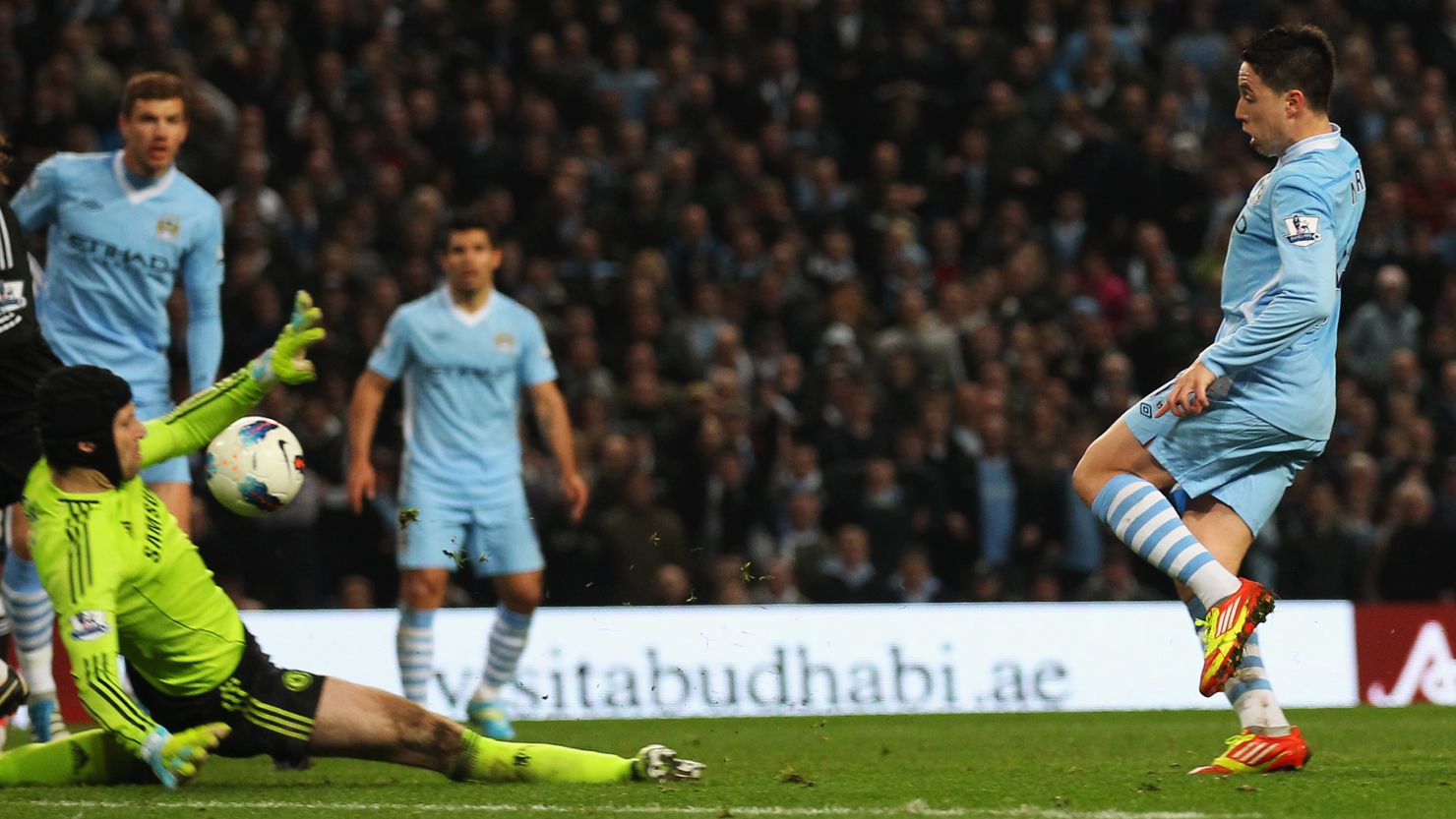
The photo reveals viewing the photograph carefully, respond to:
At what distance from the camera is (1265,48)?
6.22 metres

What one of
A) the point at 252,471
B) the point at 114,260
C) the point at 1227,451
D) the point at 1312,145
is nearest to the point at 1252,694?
the point at 1227,451

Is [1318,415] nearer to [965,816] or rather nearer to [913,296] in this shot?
[965,816]

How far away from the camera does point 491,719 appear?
888 centimetres

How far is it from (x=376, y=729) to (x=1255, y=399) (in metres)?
2.73

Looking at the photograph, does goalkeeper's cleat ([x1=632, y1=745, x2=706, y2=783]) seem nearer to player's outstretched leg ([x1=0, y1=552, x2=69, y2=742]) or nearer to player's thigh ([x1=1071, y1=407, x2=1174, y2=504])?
player's thigh ([x1=1071, y1=407, x2=1174, y2=504])

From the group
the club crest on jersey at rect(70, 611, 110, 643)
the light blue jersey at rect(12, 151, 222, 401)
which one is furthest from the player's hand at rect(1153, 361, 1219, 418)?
the light blue jersey at rect(12, 151, 222, 401)

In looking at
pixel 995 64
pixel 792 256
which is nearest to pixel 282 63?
pixel 792 256

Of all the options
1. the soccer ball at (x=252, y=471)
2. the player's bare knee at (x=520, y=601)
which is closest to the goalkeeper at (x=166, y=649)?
the soccer ball at (x=252, y=471)

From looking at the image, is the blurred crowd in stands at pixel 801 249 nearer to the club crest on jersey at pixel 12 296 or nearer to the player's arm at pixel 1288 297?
the club crest on jersey at pixel 12 296

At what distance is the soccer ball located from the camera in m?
6.62

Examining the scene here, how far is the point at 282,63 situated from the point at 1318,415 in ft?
32.8

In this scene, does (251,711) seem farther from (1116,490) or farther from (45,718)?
(1116,490)

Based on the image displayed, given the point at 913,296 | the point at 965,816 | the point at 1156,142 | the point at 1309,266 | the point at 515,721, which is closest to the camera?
the point at 965,816

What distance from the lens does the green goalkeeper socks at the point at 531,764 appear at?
621 cm
